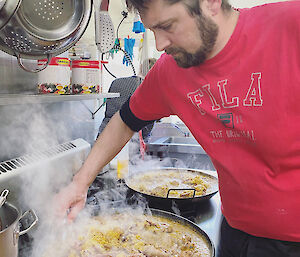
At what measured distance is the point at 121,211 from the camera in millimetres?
1502

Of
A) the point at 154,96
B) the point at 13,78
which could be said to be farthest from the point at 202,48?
the point at 13,78

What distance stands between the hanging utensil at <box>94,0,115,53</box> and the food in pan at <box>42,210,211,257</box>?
0.94 metres

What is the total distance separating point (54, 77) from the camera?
1313 mm

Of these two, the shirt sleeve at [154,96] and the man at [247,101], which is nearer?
the man at [247,101]

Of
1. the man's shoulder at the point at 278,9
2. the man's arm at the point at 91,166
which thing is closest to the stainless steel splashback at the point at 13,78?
the man's arm at the point at 91,166

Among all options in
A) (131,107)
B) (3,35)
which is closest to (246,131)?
(131,107)

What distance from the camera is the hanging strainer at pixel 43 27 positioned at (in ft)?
3.21

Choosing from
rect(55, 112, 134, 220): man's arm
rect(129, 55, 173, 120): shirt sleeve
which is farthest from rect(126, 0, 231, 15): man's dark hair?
rect(55, 112, 134, 220): man's arm

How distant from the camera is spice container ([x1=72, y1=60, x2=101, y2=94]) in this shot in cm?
151

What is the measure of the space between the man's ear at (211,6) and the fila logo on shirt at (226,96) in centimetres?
25

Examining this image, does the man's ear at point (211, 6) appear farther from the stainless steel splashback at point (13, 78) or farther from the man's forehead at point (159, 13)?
the stainless steel splashback at point (13, 78)

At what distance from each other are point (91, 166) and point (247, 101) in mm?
789

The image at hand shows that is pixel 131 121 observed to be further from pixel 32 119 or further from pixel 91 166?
pixel 32 119

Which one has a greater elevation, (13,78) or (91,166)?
(13,78)
